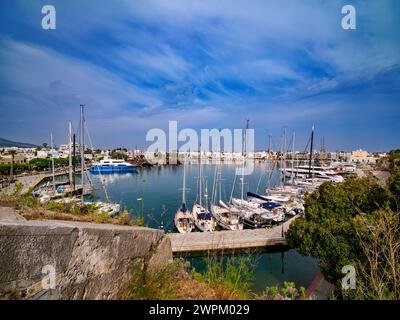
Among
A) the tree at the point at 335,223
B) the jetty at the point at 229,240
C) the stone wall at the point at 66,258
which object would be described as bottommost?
the jetty at the point at 229,240

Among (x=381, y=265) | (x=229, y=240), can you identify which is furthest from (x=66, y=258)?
(x=229, y=240)

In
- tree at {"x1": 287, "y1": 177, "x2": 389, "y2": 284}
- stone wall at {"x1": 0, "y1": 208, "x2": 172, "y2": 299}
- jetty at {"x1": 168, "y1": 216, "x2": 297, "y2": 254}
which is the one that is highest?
stone wall at {"x1": 0, "y1": 208, "x2": 172, "y2": 299}

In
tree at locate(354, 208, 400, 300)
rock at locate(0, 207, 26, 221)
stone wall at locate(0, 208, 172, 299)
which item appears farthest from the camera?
tree at locate(354, 208, 400, 300)

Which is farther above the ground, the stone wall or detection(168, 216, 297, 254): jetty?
the stone wall

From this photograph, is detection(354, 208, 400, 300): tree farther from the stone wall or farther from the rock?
the rock

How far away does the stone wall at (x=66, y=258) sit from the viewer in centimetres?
151

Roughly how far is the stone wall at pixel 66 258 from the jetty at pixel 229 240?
11.5m

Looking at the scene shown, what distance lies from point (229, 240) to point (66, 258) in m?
13.5

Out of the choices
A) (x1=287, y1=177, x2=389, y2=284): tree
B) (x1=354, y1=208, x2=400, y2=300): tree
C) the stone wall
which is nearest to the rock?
the stone wall

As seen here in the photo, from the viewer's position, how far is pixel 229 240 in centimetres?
1430

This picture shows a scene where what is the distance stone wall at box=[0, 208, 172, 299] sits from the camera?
1510 mm

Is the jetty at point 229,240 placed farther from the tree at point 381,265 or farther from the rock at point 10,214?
the rock at point 10,214

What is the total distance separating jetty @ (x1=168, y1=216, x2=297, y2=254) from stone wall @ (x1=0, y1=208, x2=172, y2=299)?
37.8 feet

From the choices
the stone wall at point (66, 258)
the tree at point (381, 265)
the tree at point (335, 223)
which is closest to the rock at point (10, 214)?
the stone wall at point (66, 258)
